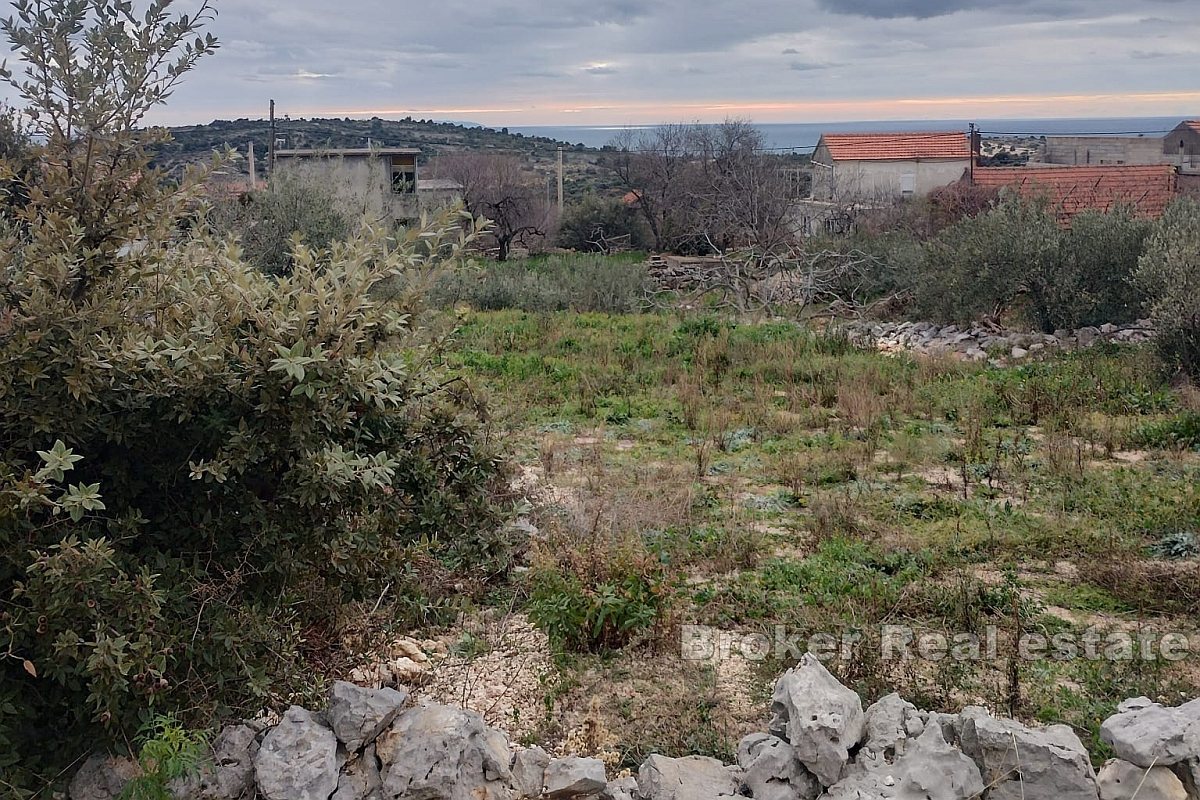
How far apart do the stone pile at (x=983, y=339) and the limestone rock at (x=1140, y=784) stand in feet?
31.3

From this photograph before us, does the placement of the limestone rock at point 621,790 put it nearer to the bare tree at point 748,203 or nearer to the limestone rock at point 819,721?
the limestone rock at point 819,721

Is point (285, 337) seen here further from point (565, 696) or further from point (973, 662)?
point (973, 662)

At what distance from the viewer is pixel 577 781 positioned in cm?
330

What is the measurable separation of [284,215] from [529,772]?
42.9ft

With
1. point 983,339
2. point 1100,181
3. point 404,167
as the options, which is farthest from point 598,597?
point 404,167

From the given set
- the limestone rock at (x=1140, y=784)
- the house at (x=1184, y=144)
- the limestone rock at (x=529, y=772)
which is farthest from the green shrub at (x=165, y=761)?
the house at (x=1184, y=144)

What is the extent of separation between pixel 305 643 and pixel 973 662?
300cm

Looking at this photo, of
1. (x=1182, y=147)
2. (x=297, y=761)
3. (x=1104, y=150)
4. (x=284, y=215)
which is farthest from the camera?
(x=1104, y=150)

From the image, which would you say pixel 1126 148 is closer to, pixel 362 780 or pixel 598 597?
pixel 598 597

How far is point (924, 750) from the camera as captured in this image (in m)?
3.30

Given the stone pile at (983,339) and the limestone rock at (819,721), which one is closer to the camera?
the limestone rock at (819,721)

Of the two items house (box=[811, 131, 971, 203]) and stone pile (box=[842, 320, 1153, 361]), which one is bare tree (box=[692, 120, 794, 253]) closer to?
house (box=[811, 131, 971, 203])

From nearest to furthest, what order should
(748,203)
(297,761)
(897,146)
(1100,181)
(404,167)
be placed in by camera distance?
(297,761)
(748,203)
(1100,181)
(404,167)
(897,146)

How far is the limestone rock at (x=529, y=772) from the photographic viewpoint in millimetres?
3344
